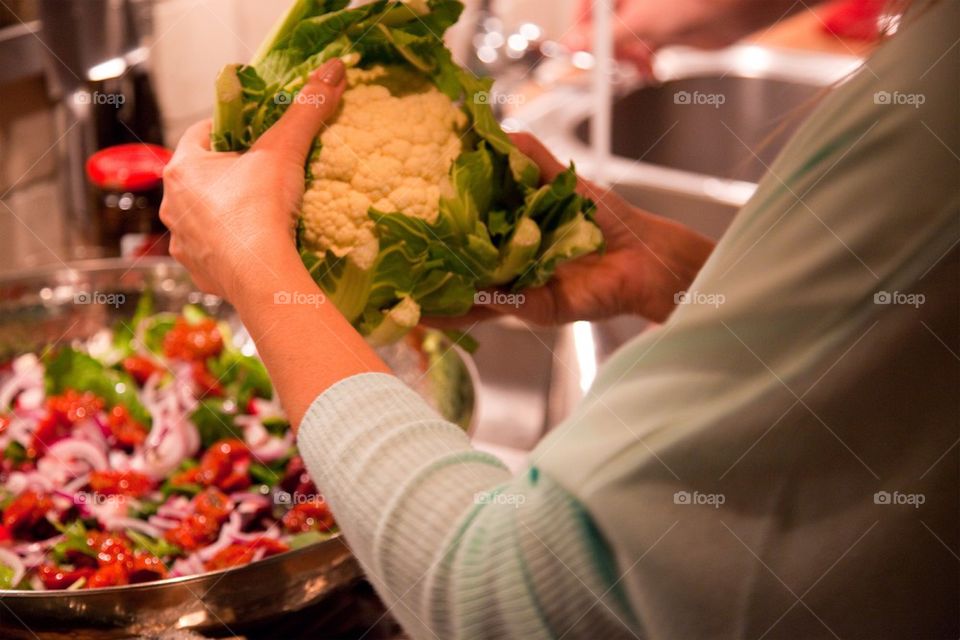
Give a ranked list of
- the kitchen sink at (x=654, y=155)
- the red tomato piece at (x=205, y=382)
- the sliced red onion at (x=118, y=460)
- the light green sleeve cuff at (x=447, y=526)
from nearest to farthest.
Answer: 1. the light green sleeve cuff at (x=447, y=526)
2. the sliced red onion at (x=118, y=460)
3. the red tomato piece at (x=205, y=382)
4. the kitchen sink at (x=654, y=155)

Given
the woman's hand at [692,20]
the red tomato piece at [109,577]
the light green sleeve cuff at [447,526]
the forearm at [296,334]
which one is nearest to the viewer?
the light green sleeve cuff at [447,526]

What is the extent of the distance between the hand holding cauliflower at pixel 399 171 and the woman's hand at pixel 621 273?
0.24 ft

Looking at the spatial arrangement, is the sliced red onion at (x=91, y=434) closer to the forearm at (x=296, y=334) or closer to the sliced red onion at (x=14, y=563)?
the sliced red onion at (x=14, y=563)

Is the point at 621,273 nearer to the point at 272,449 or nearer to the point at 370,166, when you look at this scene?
the point at 370,166

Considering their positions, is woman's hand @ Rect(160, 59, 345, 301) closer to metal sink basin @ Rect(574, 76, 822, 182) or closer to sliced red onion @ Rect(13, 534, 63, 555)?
sliced red onion @ Rect(13, 534, 63, 555)

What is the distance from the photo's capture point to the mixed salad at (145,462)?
0.99 meters

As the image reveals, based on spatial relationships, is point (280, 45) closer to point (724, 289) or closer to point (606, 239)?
point (606, 239)

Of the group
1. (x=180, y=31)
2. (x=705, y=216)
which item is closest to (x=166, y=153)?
(x=180, y=31)

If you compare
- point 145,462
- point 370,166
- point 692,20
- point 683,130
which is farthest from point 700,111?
point 145,462

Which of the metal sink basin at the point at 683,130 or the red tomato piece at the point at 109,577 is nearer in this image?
the red tomato piece at the point at 109,577

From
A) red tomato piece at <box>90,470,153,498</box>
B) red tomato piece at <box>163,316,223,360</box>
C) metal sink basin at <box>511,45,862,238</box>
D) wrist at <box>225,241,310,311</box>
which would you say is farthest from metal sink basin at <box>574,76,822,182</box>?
wrist at <box>225,241,310,311</box>

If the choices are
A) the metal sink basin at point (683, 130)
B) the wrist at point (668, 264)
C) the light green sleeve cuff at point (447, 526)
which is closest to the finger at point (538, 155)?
the wrist at point (668, 264)

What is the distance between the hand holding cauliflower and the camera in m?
0.91

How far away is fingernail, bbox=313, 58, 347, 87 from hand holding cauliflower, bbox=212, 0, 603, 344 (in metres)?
0.03
